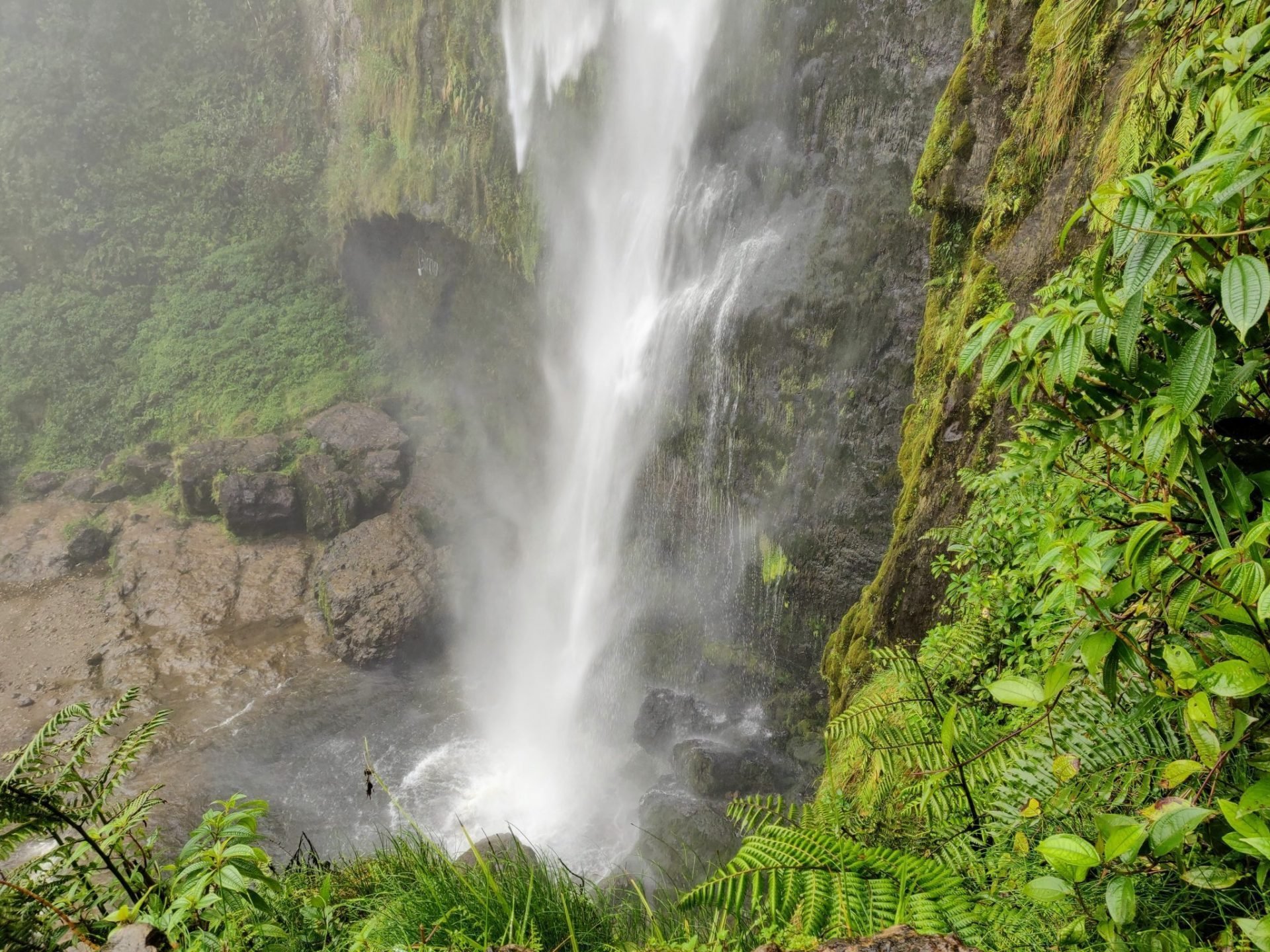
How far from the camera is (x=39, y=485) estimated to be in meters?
15.5

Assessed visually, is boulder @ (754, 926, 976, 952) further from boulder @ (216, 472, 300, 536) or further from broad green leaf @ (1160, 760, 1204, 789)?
boulder @ (216, 472, 300, 536)

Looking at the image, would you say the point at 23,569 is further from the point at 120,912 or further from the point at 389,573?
the point at 120,912

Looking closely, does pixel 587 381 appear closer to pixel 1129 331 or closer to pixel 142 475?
pixel 1129 331

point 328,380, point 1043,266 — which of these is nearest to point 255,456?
point 328,380

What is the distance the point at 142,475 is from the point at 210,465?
2208 millimetres

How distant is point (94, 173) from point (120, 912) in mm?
23090

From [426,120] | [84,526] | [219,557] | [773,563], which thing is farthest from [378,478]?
[773,563]

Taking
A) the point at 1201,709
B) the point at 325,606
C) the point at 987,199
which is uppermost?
the point at 325,606

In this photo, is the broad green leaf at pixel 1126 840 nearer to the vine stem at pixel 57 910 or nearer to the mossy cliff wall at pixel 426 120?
the vine stem at pixel 57 910

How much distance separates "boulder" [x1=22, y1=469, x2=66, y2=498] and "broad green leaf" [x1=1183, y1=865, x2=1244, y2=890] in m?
19.9

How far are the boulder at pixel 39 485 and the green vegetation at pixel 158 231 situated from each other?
0.47m

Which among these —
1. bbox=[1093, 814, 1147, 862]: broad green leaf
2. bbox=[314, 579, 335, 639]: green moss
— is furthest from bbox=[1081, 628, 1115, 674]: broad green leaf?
bbox=[314, 579, 335, 639]: green moss

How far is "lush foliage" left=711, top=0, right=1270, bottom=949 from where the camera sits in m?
1.02

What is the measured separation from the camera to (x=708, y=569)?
938 centimetres
